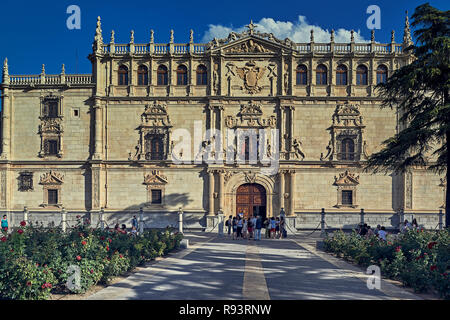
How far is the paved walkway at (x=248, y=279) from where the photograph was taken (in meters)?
11.2

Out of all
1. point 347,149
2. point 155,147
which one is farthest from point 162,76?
point 347,149

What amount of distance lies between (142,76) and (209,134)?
7435 millimetres

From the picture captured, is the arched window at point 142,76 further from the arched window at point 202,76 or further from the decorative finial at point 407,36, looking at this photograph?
the decorative finial at point 407,36

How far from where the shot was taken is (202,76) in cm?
3475

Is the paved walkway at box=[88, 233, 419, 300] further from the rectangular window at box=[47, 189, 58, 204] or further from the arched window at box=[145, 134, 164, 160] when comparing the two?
the rectangular window at box=[47, 189, 58, 204]

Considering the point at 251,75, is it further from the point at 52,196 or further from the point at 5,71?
the point at 5,71

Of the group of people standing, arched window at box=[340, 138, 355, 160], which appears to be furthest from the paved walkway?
arched window at box=[340, 138, 355, 160]

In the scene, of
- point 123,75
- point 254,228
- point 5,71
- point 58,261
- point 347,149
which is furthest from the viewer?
point 5,71

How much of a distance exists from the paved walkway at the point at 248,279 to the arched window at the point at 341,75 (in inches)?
730

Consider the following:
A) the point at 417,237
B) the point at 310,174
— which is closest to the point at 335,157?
the point at 310,174

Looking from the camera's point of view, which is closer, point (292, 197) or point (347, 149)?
point (292, 197)

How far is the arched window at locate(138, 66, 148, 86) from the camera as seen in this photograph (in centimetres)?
3491
